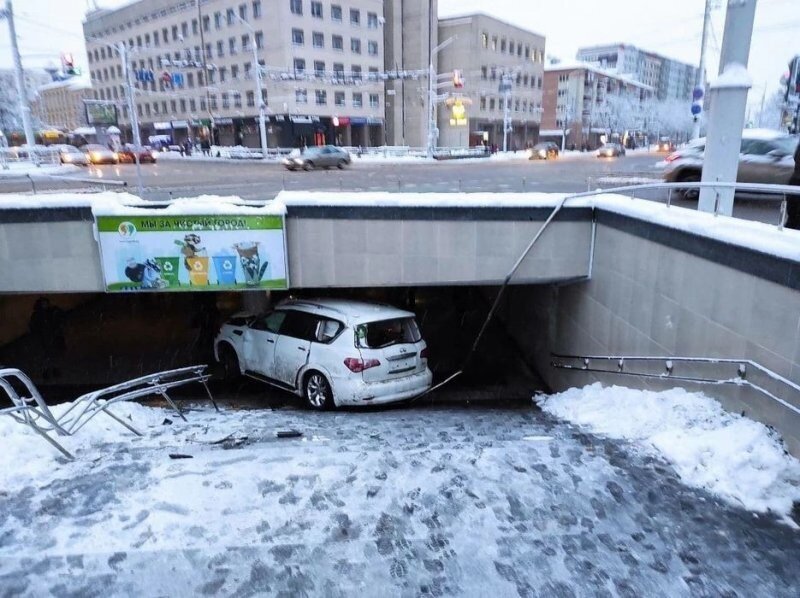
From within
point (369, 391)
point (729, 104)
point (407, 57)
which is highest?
point (407, 57)

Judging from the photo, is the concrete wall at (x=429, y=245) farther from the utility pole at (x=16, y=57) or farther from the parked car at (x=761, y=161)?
the utility pole at (x=16, y=57)

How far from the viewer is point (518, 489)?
13.0 feet

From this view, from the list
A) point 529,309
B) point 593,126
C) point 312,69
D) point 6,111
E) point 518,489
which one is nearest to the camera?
point 518,489

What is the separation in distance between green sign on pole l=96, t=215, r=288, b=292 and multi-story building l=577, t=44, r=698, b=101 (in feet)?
392

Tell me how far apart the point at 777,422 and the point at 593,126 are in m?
90.6

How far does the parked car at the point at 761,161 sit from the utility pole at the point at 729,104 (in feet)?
13.8

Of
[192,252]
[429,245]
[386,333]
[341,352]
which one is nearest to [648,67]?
[429,245]

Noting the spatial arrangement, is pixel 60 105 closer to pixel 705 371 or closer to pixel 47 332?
pixel 47 332

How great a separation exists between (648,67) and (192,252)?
458ft

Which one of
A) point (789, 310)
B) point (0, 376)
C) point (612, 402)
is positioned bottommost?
point (612, 402)

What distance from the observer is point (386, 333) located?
8523 mm

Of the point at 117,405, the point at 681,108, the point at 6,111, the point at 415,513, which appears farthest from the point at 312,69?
the point at 681,108

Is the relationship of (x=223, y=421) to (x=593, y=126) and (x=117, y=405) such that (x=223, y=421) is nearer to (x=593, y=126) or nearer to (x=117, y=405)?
(x=117, y=405)

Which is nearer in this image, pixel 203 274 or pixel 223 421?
pixel 223 421
